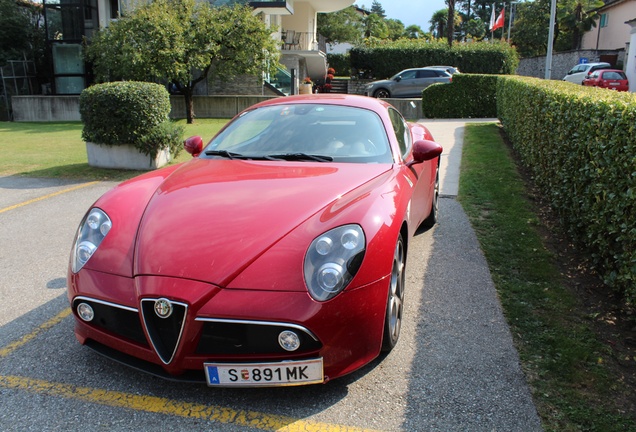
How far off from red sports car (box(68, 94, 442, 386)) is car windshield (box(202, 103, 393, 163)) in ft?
1.11

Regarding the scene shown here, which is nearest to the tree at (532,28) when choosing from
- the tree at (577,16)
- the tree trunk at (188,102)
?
the tree at (577,16)

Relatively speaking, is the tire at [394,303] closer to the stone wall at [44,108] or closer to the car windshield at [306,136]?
the car windshield at [306,136]

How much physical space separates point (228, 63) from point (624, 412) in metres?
18.9

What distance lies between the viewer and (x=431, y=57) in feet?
107

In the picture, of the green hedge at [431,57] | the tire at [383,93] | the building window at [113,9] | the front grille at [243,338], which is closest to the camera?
the front grille at [243,338]

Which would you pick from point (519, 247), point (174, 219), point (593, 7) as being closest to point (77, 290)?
point (174, 219)

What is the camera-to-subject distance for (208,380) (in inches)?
95.3

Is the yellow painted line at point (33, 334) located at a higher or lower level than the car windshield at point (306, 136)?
lower

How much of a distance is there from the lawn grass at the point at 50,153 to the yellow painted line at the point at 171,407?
600cm

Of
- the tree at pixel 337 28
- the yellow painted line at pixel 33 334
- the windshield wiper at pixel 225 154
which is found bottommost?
the yellow painted line at pixel 33 334

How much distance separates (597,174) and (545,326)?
1.37 m

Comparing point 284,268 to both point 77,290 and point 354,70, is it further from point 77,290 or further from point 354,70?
point 354,70

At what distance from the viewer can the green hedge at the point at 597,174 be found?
11.2 ft

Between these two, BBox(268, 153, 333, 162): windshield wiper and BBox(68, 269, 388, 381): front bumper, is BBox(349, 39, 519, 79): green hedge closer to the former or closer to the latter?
BBox(268, 153, 333, 162): windshield wiper
